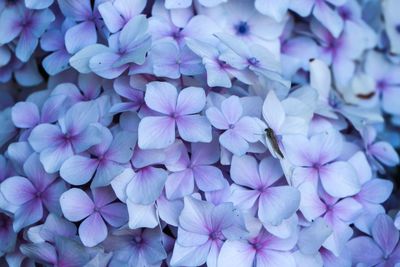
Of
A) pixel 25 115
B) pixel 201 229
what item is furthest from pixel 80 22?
pixel 201 229

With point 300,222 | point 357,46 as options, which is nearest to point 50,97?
point 300,222

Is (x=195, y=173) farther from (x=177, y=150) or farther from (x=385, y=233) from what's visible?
(x=385, y=233)

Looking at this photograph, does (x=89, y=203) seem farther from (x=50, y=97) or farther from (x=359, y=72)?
(x=359, y=72)

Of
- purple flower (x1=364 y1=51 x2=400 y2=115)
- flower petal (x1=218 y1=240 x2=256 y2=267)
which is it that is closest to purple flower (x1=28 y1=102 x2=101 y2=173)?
flower petal (x1=218 y1=240 x2=256 y2=267)

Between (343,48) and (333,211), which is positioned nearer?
(333,211)

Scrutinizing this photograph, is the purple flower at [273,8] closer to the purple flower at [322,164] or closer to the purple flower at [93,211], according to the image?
the purple flower at [322,164]

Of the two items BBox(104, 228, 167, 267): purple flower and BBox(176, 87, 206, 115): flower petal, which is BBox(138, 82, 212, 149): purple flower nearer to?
BBox(176, 87, 206, 115): flower petal

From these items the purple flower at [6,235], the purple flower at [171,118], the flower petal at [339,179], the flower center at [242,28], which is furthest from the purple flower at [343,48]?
the purple flower at [6,235]
